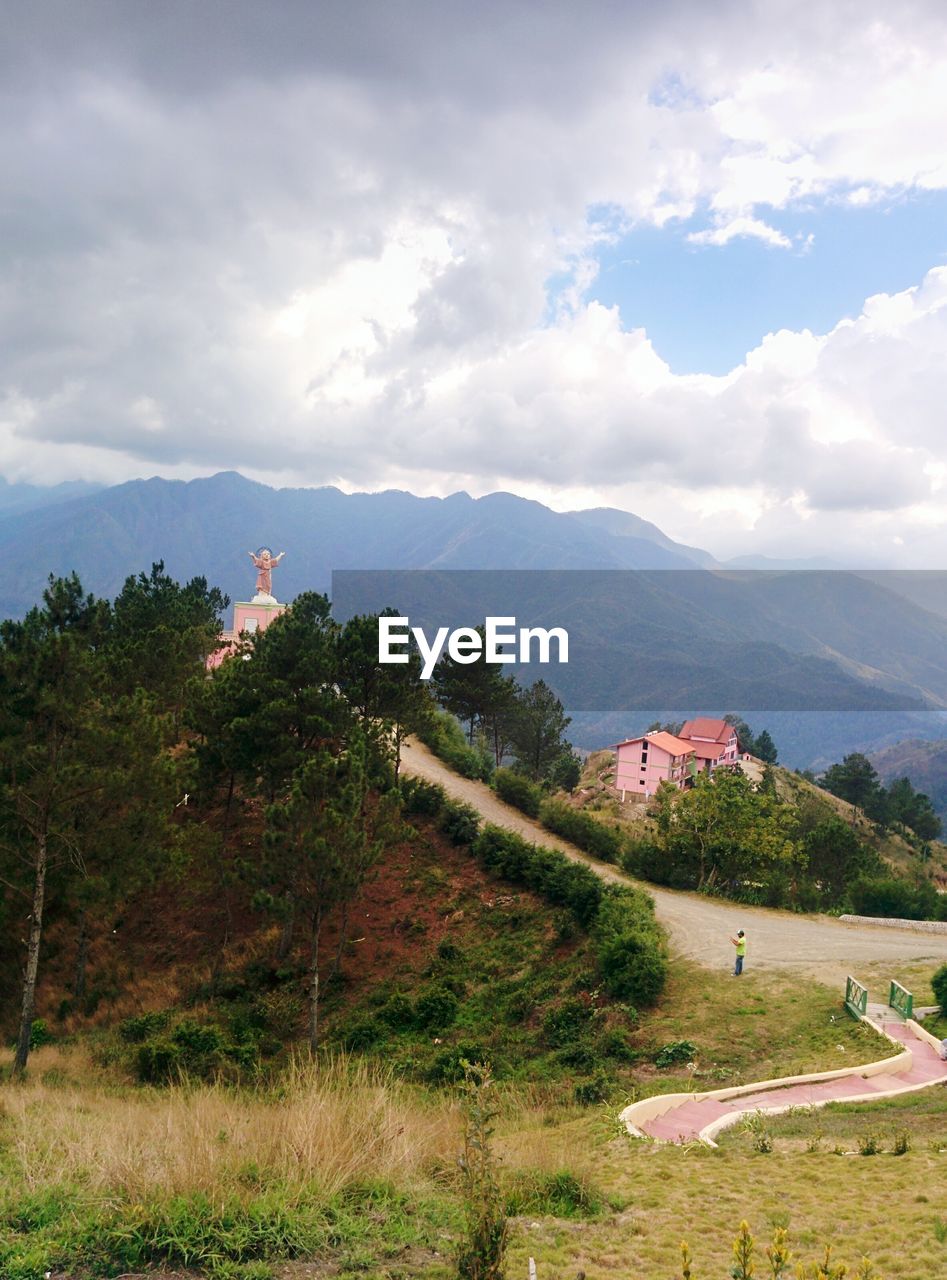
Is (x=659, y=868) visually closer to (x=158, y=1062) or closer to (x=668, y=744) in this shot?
(x=158, y=1062)

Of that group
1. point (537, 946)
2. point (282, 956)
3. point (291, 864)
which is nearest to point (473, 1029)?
point (537, 946)

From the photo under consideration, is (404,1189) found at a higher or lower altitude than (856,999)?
higher

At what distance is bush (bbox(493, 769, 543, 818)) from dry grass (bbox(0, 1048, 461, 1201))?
986 inches

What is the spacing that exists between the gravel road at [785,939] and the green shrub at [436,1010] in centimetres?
618

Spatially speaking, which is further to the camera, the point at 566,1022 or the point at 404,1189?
the point at 566,1022

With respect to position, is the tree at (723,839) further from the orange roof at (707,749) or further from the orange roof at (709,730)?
the orange roof at (709,730)

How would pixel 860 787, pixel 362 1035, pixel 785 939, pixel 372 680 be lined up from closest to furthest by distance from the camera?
pixel 362 1035 → pixel 785 939 → pixel 372 680 → pixel 860 787

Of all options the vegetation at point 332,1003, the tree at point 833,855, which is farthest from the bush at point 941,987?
the tree at point 833,855

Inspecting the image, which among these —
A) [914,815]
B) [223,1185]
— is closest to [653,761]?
[914,815]

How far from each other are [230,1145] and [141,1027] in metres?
12.7

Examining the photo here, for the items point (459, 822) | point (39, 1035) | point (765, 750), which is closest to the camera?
point (39, 1035)

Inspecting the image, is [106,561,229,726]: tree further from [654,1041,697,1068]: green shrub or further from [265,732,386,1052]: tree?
[654,1041,697,1068]: green shrub

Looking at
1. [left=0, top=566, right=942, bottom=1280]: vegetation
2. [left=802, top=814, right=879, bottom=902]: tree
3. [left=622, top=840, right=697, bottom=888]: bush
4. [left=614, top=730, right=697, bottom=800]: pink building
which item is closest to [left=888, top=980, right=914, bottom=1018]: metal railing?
[left=0, top=566, right=942, bottom=1280]: vegetation

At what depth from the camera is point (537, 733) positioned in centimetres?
5297
